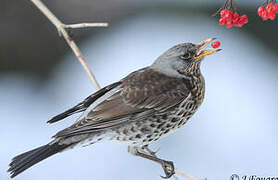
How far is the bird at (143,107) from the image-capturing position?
110 inches

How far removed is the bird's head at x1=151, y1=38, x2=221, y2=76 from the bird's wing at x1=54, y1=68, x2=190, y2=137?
0.24ft

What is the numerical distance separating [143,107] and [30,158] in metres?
0.78

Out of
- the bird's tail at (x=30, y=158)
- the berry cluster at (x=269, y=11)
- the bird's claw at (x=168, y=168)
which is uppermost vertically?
the berry cluster at (x=269, y=11)

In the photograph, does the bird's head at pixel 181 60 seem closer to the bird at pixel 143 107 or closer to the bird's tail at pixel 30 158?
the bird at pixel 143 107

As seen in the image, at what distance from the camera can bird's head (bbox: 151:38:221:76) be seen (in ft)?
10.2

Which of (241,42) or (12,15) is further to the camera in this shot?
(241,42)

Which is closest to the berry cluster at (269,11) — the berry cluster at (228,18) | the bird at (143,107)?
the berry cluster at (228,18)

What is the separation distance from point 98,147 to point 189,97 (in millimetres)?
1839

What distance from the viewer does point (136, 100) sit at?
9.69ft

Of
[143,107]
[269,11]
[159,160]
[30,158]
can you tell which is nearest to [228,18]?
[269,11]

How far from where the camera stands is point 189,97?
3039 millimetres

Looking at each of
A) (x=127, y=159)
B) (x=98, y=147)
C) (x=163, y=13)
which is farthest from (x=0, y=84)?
(x=163, y=13)

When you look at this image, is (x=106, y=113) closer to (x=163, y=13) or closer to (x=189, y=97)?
(x=189, y=97)

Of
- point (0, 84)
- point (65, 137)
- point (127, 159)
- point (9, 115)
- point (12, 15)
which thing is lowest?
point (127, 159)
